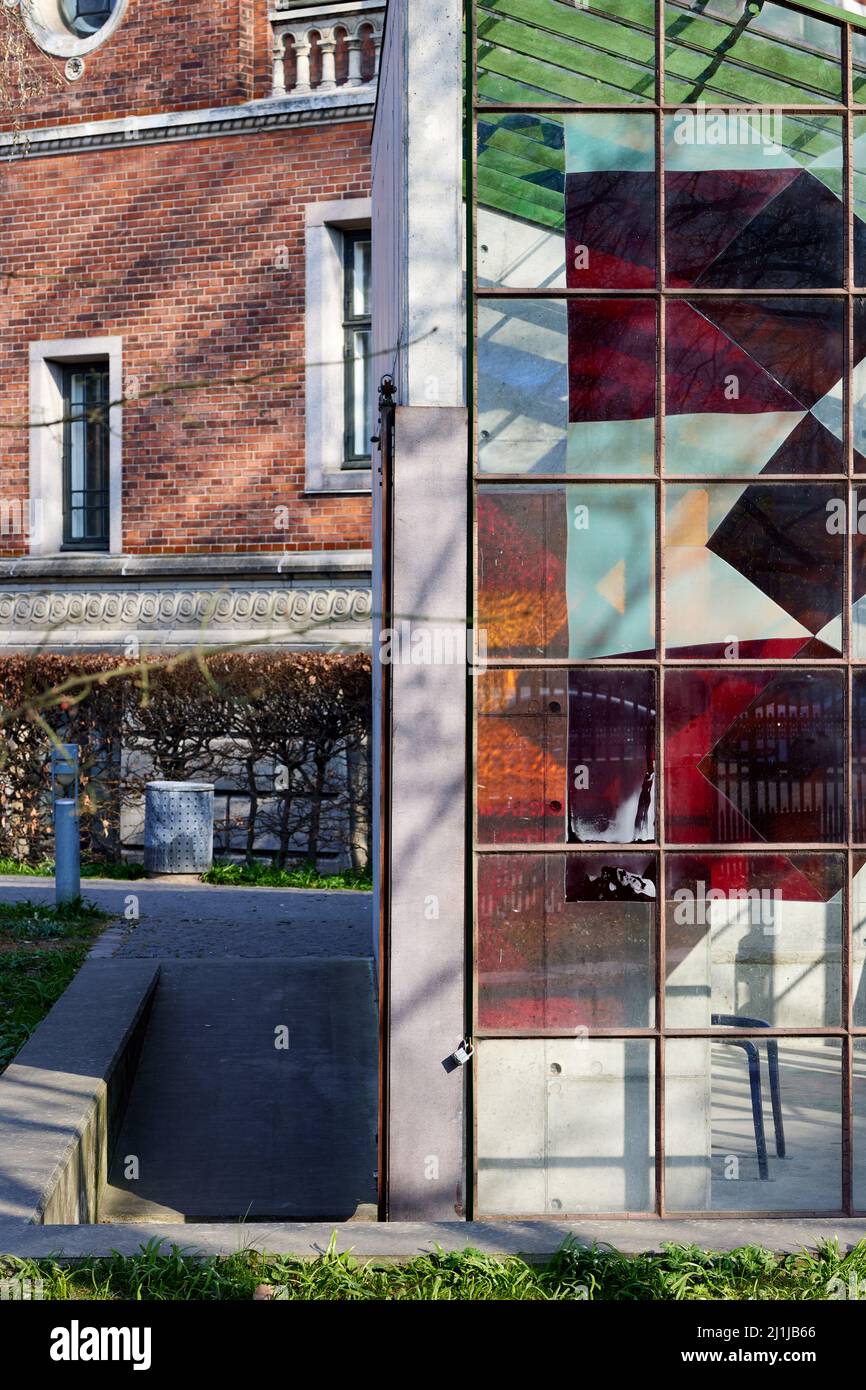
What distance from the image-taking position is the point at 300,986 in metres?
10.0

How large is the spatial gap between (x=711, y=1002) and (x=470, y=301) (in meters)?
2.96

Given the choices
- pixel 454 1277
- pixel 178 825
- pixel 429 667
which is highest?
pixel 429 667

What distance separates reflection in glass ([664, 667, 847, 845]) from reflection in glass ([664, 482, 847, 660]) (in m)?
0.13

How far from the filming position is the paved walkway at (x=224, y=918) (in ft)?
36.1

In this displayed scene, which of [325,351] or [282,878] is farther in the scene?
[325,351]

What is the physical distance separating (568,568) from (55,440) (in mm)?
12029

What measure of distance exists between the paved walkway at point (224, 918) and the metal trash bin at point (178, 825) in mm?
371

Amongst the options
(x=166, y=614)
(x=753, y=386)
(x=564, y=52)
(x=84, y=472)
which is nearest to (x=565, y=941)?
(x=753, y=386)

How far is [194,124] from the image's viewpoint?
1611 centimetres

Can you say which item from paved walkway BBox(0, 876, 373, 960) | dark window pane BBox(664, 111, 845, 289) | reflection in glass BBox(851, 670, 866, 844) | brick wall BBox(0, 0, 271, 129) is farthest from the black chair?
brick wall BBox(0, 0, 271, 129)

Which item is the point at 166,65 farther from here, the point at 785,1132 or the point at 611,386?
the point at 785,1132

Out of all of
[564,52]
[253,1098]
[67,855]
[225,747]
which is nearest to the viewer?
[564,52]

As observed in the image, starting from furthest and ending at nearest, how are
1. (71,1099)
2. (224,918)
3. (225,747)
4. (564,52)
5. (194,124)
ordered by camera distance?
(194,124) → (225,747) → (224,918) → (71,1099) → (564,52)
